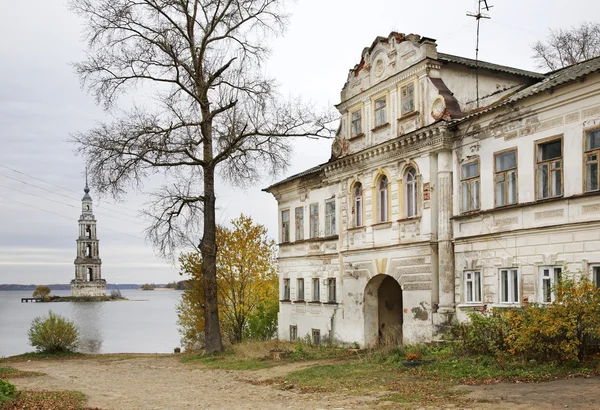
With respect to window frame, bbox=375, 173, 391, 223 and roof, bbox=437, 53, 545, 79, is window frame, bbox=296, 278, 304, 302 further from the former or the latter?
roof, bbox=437, 53, 545, 79

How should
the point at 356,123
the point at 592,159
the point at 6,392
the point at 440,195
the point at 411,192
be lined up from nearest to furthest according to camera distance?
the point at 6,392, the point at 592,159, the point at 440,195, the point at 411,192, the point at 356,123

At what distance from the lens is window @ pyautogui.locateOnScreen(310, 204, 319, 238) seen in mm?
29812

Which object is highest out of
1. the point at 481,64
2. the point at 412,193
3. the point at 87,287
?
the point at 481,64

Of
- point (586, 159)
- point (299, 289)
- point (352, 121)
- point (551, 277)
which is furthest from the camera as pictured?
point (299, 289)

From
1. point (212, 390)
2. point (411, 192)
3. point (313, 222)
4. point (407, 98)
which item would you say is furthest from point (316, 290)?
point (212, 390)

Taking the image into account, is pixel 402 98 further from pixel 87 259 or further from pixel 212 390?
pixel 87 259

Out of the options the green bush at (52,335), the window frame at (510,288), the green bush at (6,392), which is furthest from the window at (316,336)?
the green bush at (6,392)

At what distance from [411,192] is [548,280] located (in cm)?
646

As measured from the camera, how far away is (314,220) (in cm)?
3009

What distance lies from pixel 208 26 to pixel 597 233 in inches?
701

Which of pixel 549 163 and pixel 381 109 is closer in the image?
pixel 549 163

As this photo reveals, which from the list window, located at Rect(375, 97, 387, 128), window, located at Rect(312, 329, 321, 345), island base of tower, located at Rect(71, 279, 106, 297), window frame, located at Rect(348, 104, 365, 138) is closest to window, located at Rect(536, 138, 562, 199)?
window, located at Rect(375, 97, 387, 128)

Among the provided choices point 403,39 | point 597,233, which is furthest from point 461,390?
point 403,39

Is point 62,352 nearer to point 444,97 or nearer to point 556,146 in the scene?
point 444,97
